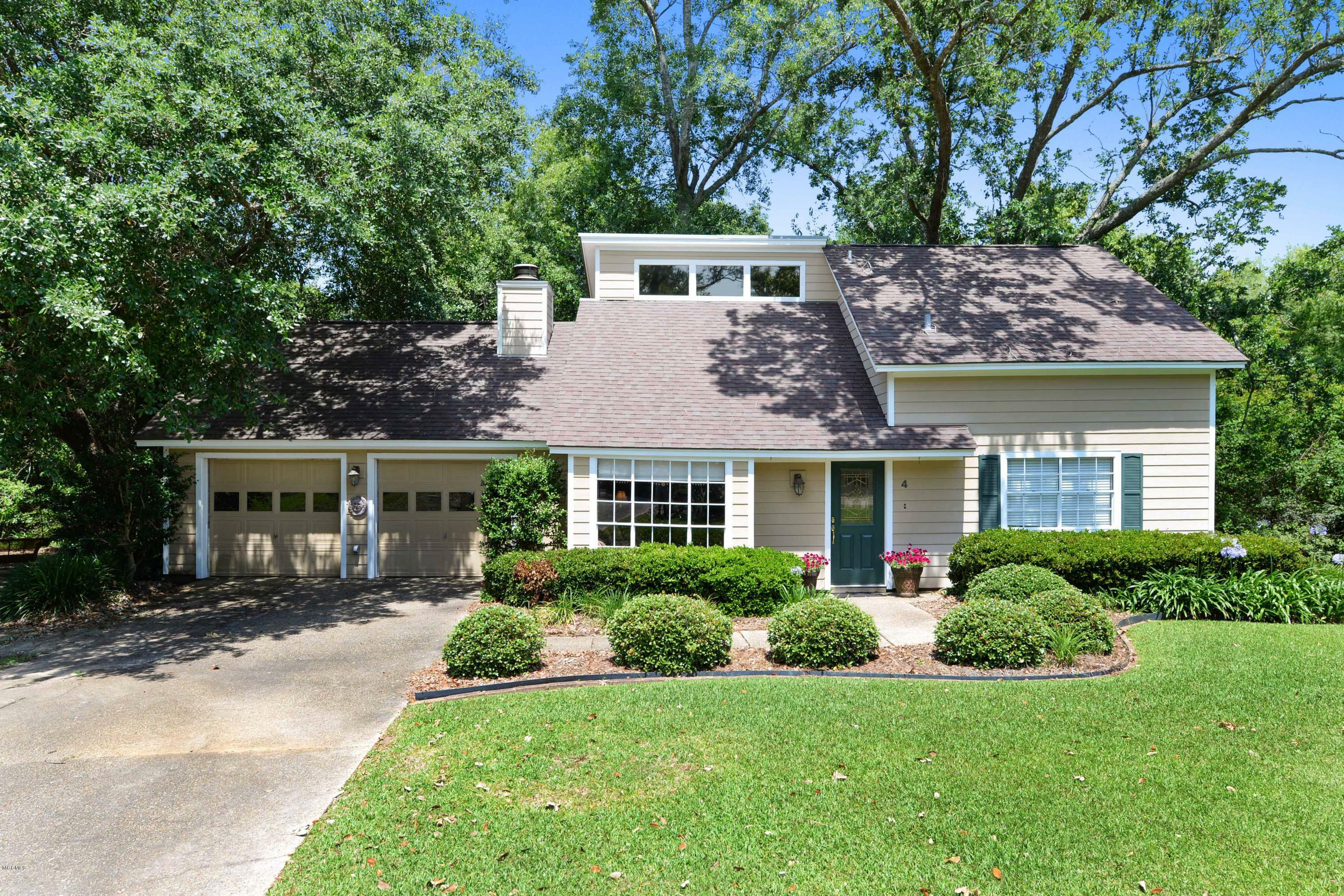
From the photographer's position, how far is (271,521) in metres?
14.0

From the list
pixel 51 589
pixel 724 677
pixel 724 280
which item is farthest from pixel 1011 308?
pixel 51 589

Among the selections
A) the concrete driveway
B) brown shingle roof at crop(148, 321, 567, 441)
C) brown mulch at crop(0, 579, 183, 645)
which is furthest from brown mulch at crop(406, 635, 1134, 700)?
brown mulch at crop(0, 579, 183, 645)

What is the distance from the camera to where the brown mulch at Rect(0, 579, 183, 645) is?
9984mm

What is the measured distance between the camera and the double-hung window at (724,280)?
16266 mm

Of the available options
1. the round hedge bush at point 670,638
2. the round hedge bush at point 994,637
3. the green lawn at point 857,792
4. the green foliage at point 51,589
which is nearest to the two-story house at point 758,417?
the green foliage at point 51,589

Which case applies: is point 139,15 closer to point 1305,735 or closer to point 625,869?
point 625,869

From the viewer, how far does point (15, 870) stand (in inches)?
169

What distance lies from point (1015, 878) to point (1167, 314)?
42.0ft

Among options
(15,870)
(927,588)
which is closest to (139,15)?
(15,870)

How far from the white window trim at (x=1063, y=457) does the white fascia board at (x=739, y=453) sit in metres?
1.07

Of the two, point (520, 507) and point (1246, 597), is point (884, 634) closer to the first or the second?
point (1246, 597)

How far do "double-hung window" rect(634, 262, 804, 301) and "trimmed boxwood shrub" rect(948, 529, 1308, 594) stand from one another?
744cm

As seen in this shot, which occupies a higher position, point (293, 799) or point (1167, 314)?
point (1167, 314)

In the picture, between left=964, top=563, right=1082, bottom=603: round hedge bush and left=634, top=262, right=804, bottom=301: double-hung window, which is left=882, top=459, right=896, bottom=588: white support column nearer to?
left=964, top=563, right=1082, bottom=603: round hedge bush
